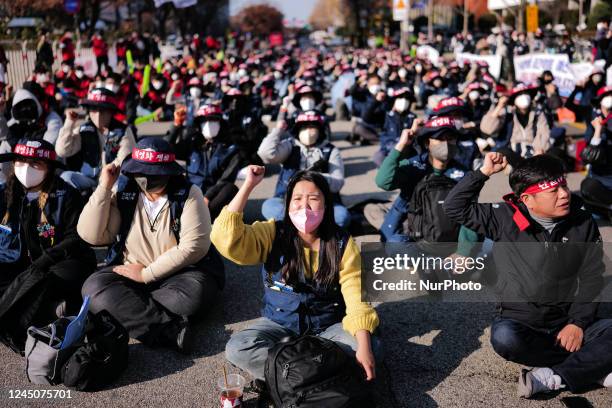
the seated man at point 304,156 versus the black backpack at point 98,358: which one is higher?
the seated man at point 304,156

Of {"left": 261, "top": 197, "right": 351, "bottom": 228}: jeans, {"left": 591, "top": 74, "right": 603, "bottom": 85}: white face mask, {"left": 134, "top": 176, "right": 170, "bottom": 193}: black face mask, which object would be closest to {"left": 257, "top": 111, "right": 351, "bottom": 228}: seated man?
{"left": 261, "top": 197, "right": 351, "bottom": 228}: jeans

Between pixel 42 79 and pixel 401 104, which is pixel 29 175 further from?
pixel 42 79

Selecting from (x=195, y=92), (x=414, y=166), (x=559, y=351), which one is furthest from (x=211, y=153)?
(x=195, y=92)

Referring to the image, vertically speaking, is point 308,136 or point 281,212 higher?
point 308,136

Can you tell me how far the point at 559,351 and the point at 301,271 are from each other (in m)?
1.59

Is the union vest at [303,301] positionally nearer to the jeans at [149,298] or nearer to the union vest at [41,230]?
the jeans at [149,298]

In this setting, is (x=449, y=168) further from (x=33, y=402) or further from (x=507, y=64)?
(x=507, y=64)

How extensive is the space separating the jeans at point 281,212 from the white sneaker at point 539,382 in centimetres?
315

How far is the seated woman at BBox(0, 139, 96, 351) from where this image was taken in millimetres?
4559

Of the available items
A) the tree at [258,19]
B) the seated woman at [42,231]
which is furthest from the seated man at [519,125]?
the tree at [258,19]

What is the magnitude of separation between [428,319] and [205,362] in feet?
5.59

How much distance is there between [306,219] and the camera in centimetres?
371

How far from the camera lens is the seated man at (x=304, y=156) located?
21.8 ft

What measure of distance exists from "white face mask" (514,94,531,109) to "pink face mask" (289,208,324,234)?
6.61 metres
